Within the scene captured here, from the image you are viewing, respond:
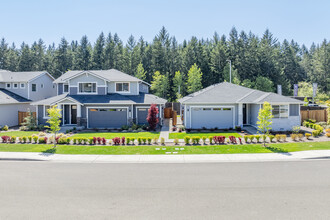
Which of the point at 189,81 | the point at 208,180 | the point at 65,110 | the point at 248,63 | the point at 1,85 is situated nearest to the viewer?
the point at 208,180

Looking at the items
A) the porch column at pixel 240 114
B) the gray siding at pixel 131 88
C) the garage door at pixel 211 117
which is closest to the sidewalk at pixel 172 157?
the porch column at pixel 240 114

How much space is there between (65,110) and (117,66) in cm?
3139

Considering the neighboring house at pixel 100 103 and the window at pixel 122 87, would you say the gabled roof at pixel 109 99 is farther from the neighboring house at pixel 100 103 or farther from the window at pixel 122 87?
the window at pixel 122 87

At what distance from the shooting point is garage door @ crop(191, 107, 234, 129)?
25.4 m

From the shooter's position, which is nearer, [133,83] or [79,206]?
[79,206]

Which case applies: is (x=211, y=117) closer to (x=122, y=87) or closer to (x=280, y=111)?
(x=280, y=111)

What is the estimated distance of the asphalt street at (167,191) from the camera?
22.7 ft

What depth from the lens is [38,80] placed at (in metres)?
34.8

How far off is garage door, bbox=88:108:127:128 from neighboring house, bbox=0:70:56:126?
10.2 m

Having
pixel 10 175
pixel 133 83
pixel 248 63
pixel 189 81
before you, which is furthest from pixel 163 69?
pixel 10 175

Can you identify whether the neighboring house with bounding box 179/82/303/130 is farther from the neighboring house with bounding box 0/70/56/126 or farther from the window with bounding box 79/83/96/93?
the neighboring house with bounding box 0/70/56/126

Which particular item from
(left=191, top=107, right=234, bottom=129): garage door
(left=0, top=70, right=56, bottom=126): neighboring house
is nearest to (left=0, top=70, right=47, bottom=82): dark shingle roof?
(left=0, top=70, right=56, bottom=126): neighboring house

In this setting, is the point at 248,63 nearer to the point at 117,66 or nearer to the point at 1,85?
the point at 117,66

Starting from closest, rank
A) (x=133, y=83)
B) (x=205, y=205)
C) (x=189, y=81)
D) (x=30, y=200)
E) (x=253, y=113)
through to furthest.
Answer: (x=205, y=205)
(x=30, y=200)
(x=253, y=113)
(x=133, y=83)
(x=189, y=81)
